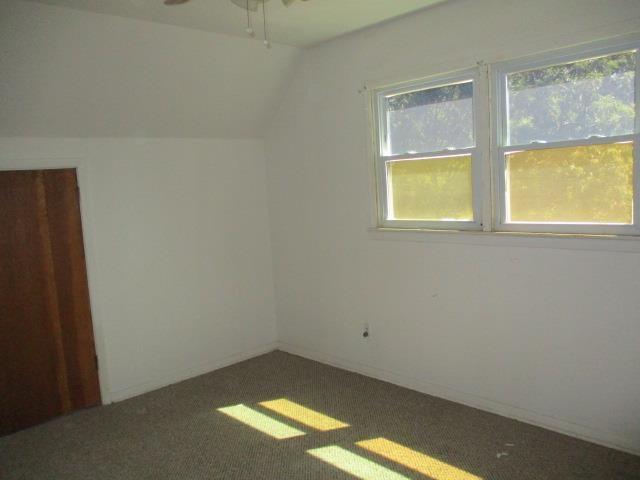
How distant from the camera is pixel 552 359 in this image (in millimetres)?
2959

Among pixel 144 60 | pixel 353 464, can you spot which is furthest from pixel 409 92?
pixel 353 464

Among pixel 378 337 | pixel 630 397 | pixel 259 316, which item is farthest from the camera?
pixel 259 316

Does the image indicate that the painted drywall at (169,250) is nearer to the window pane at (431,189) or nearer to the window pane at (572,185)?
the window pane at (431,189)

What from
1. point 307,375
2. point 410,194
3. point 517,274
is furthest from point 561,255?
point 307,375

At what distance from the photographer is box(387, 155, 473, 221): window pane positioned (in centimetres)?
333

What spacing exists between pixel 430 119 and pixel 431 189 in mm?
464

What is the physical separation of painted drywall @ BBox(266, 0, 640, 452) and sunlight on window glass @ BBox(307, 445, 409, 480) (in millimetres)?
916

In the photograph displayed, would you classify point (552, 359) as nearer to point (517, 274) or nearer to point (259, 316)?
point (517, 274)

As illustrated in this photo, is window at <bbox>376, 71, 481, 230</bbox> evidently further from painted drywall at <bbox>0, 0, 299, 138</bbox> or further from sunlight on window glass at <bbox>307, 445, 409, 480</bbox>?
sunlight on window glass at <bbox>307, 445, 409, 480</bbox>

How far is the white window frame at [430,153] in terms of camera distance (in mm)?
3174

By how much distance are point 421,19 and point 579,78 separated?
3.49 feet

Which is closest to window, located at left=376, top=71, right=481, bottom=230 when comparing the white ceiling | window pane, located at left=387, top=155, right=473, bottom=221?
window pane, located at left=387, top=155, right=473, bottom=221

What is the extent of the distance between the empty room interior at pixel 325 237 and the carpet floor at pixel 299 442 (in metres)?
0.02

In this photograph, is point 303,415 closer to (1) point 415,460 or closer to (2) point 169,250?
(1) point 415,460
